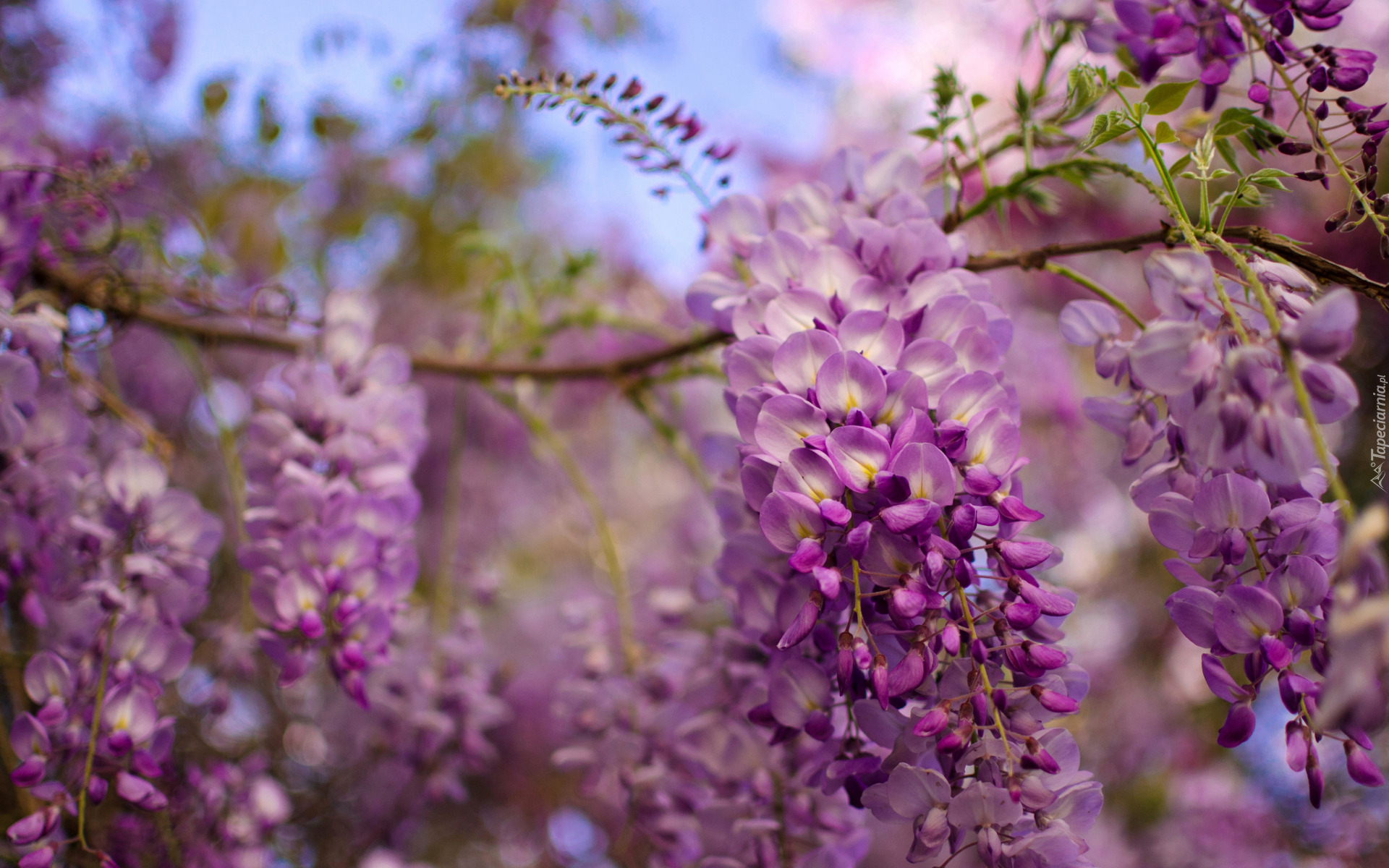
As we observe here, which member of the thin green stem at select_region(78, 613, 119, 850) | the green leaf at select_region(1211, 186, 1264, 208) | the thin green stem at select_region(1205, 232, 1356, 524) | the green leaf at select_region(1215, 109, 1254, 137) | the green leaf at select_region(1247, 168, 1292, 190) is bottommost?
the thin green stem at select_region(78, 613, 119, 850)

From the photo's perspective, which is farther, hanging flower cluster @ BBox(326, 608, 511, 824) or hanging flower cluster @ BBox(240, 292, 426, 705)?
hanging flower cluster @ BBox(326, 608, 511, 824)

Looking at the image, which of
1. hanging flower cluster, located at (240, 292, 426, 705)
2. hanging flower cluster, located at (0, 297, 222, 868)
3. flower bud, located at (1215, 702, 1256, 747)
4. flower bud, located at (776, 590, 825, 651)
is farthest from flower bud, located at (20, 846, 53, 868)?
flower bud, located at (1215, 702, 1256, 747)

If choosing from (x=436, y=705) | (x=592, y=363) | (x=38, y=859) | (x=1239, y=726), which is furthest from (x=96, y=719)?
(x=1239, y=726)

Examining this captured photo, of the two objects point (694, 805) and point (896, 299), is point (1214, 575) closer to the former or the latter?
point (896, 299)

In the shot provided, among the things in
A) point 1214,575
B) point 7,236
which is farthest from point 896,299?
point 7,236

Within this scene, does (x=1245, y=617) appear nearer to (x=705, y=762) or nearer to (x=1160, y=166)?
(x=1160, y=166)

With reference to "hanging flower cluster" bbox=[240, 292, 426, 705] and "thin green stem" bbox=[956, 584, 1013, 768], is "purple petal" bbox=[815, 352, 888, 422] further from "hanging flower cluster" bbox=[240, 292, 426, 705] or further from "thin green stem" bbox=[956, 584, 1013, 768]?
"hanging flower cluster" bbox=[240, 292, 426, 705]
